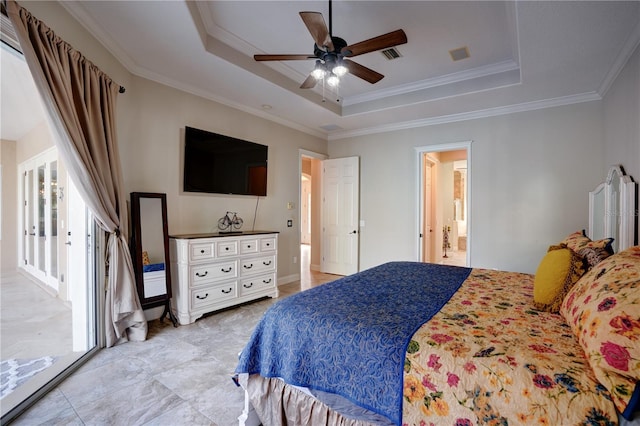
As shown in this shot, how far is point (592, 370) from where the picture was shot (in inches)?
38.8

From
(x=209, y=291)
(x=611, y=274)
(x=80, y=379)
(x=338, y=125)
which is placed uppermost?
(x=338, y=125)

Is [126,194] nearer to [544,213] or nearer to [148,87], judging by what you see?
[148,87]

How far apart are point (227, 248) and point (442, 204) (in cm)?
542

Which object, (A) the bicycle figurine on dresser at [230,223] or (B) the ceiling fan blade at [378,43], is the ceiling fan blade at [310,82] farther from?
(A) the bicycle figurine on dresser at [230,223]

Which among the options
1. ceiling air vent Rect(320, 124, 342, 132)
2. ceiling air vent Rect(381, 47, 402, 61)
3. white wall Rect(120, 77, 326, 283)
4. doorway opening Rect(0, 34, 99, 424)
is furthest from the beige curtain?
ceiling air vent Rect(320, 124, 342, 132)

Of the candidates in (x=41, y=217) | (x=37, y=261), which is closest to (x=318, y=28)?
(x=41, y=217)

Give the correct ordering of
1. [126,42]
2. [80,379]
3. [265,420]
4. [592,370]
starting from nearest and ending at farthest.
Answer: [592,370]
[265,420]
[80,379]
[126,42]

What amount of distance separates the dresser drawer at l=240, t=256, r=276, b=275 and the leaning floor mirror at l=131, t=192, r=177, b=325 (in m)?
0.87

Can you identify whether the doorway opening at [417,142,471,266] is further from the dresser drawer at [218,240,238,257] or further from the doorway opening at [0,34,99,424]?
the doorway opening at [0,34,99,424]

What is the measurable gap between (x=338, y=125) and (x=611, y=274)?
4.37 meters

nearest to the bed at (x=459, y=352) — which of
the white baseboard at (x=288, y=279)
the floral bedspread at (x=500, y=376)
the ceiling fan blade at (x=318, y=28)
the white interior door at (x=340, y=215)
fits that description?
the floral bedspread at (x=500, y=376)

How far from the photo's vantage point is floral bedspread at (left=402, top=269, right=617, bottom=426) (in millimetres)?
932

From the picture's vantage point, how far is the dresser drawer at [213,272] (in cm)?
329

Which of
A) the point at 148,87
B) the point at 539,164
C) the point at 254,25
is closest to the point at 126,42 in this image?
the point at 148,87
